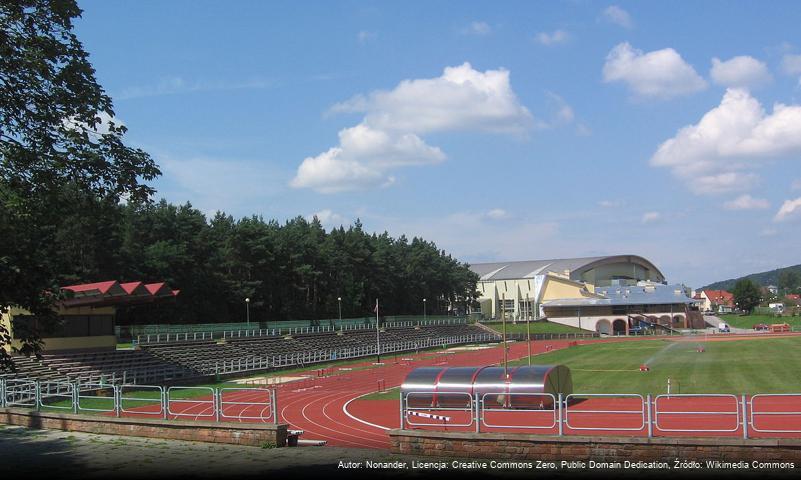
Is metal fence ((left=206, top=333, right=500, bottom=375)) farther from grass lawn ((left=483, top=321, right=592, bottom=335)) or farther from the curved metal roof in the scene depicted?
the curved metal roof

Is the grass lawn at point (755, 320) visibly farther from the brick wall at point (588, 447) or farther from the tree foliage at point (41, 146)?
the tree foliage at point (41, 146)

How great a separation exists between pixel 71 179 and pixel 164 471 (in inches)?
224

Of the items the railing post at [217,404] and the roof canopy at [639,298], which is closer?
the railing post at [217,404]

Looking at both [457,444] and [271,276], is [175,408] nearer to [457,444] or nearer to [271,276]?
[457,444]

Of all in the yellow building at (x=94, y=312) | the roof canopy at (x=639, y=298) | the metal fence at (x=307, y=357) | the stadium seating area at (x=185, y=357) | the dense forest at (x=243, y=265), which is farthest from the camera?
the roof canopy at (x=639, y=298)

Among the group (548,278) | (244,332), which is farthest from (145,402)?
(548,278)

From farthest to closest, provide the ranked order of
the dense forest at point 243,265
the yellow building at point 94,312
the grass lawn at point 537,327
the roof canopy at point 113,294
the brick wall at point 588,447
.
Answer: the grass lawn at point 537,327, the dense forest at point 243,265, the yellow building at point 94,312, the roof canopy at point 113,294, the brick wall at point 588,447

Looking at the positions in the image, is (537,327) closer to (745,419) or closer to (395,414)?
(395,414)

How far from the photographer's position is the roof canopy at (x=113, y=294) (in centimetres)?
4116

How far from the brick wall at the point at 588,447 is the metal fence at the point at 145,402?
401cm

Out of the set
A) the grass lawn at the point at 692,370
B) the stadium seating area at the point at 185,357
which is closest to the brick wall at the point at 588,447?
the stadium seating area at the point at 185,357

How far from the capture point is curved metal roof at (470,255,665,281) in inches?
6216

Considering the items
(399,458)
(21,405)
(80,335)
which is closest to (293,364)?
(80,335)

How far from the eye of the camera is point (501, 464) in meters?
13.3
